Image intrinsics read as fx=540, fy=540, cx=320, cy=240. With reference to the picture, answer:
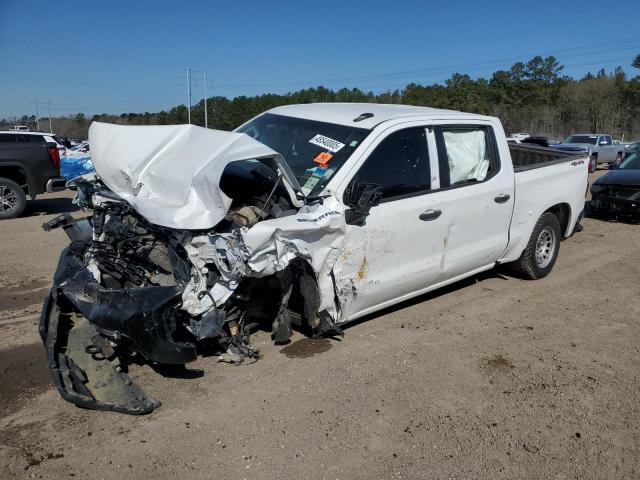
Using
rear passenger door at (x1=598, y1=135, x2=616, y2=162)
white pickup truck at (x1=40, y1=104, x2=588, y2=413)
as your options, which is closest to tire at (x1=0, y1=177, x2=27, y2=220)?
white pickup truck at (x1=40, y1=104, x2=588, y2=413)

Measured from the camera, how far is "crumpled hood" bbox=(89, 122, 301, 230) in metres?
3.59

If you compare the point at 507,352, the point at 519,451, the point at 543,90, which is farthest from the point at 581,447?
the point at 543,90

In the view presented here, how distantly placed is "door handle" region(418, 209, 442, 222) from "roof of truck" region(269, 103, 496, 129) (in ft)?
2.84

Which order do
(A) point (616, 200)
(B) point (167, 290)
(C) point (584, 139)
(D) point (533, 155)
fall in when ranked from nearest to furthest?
(B) point (167, 290) → (D) point (533, 155) → (A) point (616, 200) → (C) point (584, 139)

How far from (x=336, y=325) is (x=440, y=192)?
5.20 ft

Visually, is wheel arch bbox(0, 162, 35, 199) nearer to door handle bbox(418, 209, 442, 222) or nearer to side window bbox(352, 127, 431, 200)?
side window bbox(352, 127, 431, 200)

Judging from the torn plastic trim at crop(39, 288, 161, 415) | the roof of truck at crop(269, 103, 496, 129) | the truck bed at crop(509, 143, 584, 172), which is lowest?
the torn plastic trim at crop(39, 288, 161, 415)

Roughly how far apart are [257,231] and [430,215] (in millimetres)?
1768

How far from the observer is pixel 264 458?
309 centimetres

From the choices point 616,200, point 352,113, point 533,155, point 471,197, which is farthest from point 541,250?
point 616,200

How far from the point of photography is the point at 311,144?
4703 mm

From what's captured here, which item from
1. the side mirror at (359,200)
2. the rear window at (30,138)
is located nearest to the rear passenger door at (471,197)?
the side mirror at (359,200)

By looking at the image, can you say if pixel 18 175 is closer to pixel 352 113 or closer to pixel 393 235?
pixel 352 113

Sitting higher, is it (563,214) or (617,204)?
(563,214)
